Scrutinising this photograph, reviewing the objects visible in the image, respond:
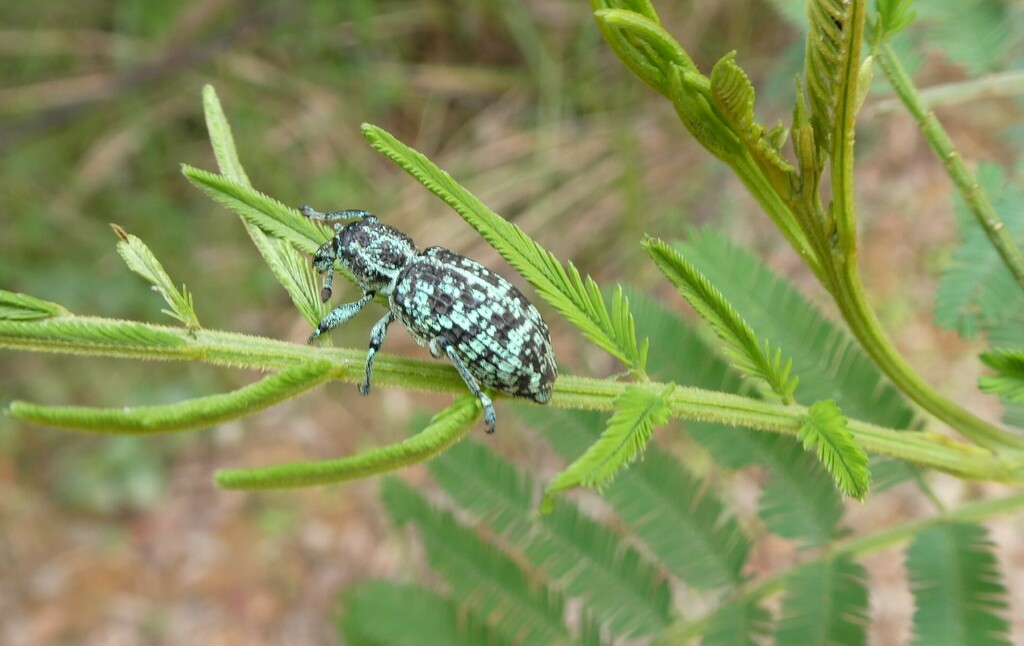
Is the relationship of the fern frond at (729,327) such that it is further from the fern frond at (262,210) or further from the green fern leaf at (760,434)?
the green fern leaf at (760,434)

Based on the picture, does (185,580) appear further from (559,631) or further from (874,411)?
(874,411)

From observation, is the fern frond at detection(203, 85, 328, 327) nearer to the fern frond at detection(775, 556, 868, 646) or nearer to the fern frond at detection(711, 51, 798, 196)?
the fern frond at detection(711, 51, 798, 196)

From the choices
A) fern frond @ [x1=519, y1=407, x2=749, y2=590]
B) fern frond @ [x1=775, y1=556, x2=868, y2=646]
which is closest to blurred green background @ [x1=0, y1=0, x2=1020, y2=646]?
fern frond @ [x1=519, y1=407, x2=749, y2=590]

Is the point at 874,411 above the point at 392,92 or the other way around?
the other way around

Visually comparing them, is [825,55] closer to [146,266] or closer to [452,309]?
[452,309]

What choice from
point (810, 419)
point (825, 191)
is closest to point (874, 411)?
point (810, 419)
